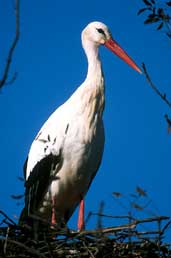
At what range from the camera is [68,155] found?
6.20 metres

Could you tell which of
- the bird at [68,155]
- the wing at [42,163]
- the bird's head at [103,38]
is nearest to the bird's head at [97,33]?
the bird's head at [103,38]

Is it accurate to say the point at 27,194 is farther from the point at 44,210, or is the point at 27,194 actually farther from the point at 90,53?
the point at 90,53

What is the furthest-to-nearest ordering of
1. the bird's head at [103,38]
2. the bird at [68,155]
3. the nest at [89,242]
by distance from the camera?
the bird's head at [103,38] → the bird at [68,155] → the nest at [89,242]

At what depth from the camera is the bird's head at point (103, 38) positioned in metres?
7.09

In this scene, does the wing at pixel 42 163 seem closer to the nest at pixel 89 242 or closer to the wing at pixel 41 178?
the wing at pixel 41 178

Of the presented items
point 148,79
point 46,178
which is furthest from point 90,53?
point 148,79

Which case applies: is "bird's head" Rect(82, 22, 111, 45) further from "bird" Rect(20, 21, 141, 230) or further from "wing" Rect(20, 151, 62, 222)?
"wing" Rect(20, 151, 62, 222)

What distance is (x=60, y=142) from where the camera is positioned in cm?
618

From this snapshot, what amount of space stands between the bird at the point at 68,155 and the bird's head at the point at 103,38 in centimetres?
45

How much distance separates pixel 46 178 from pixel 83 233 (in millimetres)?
1810

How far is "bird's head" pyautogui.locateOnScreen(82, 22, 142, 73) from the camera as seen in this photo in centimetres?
709

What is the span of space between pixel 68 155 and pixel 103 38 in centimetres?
162

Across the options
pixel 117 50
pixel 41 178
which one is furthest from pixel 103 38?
pixel 41 178

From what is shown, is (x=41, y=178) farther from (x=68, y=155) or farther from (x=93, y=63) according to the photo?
(x=93, y=63)
